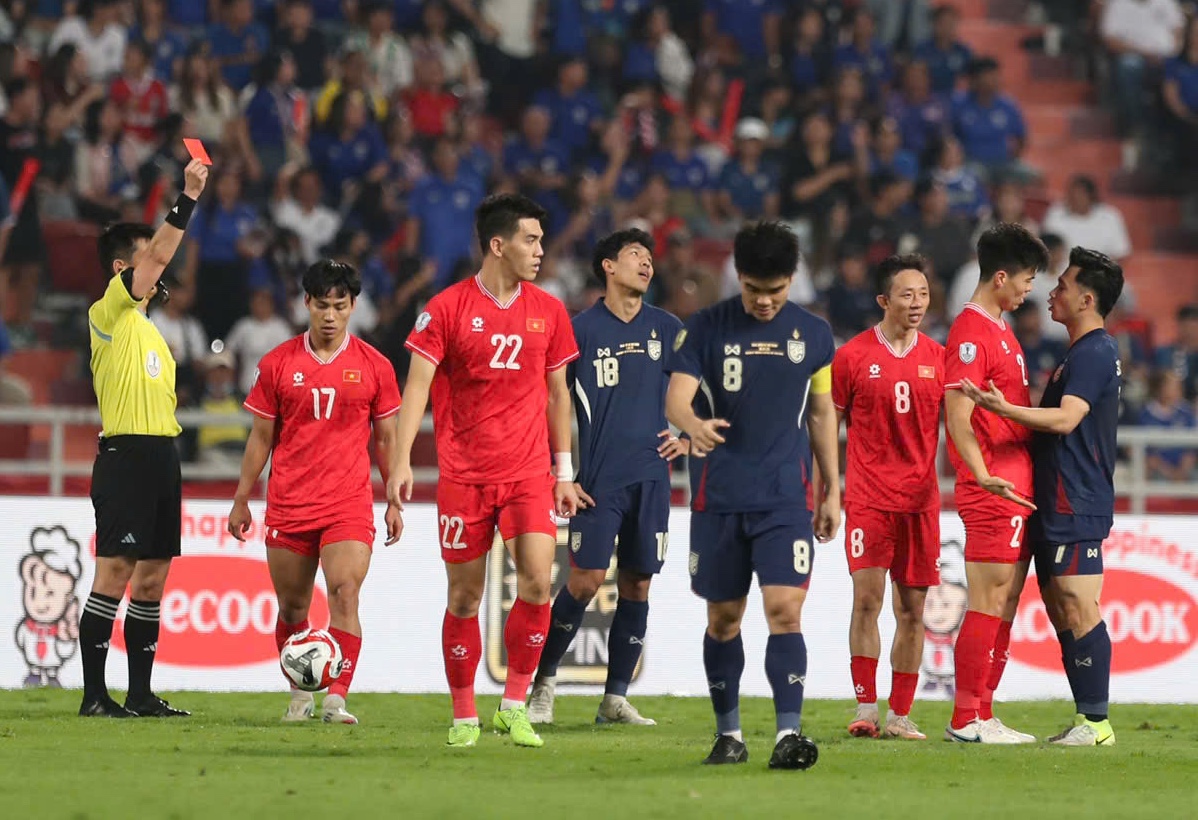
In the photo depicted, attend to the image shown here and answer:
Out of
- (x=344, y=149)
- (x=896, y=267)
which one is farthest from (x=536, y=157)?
(x=896, y=267)

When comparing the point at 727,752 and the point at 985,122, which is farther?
the point at 985,122

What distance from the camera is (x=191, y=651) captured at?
13062 mm

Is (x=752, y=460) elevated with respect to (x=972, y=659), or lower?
elevated

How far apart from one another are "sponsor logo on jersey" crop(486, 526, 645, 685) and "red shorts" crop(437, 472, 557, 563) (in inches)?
143

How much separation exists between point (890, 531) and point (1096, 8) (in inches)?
628

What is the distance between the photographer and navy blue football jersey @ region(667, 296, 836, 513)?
863 cm

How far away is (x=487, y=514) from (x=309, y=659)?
1.22 meters

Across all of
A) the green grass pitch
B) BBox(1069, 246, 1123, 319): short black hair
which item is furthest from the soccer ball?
BBox(1069, 246, 1123, 319): short black hair

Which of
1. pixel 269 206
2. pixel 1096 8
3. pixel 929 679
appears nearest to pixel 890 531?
pixel 929 679

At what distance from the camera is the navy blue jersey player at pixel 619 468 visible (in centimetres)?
1099

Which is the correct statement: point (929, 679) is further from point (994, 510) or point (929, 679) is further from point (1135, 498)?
point (994, 510)

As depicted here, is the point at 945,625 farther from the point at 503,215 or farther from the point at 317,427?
the point at 503,215

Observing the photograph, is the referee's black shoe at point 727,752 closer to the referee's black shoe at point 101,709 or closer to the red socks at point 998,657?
the red socks at point 998,657

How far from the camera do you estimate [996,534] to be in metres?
10.1
